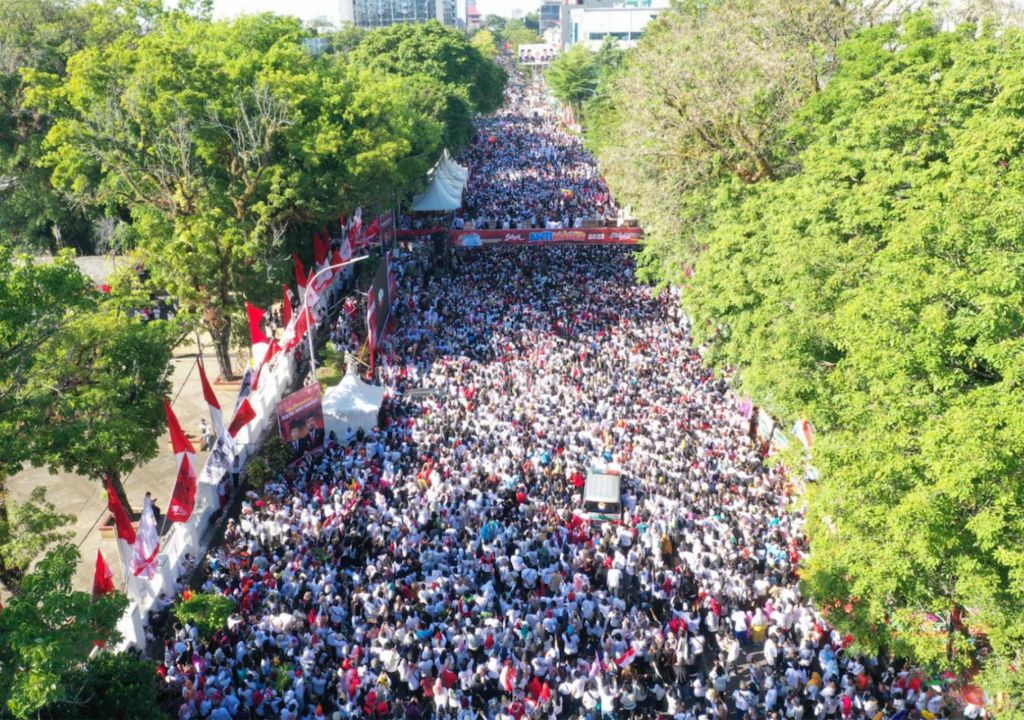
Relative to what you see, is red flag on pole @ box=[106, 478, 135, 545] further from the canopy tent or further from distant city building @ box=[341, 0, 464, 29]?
distant city building @ box=[341, 0, 464, 29]

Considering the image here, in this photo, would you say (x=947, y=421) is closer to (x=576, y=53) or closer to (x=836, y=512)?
(x=836, y=512)

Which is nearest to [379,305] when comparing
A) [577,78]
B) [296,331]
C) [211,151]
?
[296,331]

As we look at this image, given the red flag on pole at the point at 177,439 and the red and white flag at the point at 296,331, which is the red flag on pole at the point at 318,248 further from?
the red flag on pole at the point at 177,439

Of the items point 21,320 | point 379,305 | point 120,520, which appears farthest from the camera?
point 379,305

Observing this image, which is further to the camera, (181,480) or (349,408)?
(349,408)

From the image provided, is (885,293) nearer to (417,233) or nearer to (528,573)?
(528,573)

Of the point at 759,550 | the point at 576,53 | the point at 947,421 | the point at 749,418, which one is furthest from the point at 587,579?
the point at 576,53

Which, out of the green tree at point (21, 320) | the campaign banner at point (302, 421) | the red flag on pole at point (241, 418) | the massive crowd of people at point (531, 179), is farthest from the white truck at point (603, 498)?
the massive crowd of people at point (531, 179)
